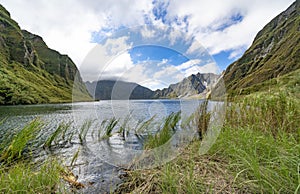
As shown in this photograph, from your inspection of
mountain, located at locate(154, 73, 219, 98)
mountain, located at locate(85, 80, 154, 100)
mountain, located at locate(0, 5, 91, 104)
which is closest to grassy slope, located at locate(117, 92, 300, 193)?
mountain, located at locate(154, 73, 219, 98)

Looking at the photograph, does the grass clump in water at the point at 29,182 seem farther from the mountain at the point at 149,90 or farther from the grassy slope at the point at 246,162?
the mountain at the point at 149,90

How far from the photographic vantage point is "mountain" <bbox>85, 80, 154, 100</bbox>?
15.1ft

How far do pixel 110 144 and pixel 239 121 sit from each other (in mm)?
6398

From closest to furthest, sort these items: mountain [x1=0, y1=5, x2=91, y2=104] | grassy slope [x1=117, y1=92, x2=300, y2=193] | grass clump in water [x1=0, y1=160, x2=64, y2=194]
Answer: grassy slope [x1=117, y1=92, x2=300, y2=193]
grass clump in water [x1=0, y1=160, x2=64, y2=194]
mountain [x1=0, y1=5, x2=91, y2=104]

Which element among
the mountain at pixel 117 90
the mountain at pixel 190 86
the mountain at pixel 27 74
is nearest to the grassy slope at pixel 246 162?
the mountain at pixel 190 86

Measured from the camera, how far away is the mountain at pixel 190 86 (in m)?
4.51

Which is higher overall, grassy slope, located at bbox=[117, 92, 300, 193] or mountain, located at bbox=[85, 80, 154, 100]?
mountain, located at bbox=[85, 80, 154, 100]

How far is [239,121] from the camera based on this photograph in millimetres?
5906

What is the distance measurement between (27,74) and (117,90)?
415 ft

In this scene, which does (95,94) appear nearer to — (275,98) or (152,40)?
(152,40)

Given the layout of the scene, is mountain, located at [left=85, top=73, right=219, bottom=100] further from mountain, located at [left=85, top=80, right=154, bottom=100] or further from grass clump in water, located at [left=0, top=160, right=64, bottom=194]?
grass clump in water, located at [left=0, top=160, right=64, bottom=194]

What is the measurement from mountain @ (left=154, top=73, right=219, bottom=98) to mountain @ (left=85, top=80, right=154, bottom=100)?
0.38 metres

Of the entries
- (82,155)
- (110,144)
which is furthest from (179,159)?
(110,144)

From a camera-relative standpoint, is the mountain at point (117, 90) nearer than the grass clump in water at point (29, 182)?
No
